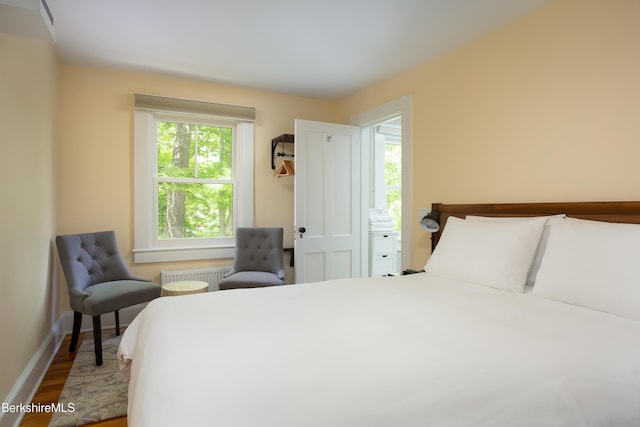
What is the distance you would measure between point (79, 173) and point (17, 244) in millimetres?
1348

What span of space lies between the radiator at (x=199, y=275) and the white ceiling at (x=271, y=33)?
6.32ft

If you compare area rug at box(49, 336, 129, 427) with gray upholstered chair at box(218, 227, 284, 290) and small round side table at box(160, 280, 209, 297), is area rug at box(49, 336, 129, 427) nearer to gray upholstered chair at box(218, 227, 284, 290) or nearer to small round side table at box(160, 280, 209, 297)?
small round side table at box(160, 280, 209, 297)

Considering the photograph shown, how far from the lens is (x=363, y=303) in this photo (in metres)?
1.59

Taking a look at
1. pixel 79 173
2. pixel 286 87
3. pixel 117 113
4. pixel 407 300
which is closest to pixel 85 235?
pixel 79 173

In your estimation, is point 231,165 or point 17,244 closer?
point 17,244

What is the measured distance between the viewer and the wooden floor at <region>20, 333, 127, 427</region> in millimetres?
1854

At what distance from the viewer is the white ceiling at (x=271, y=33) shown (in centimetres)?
216

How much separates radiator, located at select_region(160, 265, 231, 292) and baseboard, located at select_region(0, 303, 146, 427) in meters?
0.40

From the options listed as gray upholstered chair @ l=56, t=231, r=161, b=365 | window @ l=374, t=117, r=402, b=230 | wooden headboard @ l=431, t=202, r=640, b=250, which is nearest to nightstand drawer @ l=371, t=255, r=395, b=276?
window @ l=374, t=117, r=402, b=230

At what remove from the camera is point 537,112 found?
2.17 metres

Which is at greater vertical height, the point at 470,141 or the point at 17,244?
the point at 470,141

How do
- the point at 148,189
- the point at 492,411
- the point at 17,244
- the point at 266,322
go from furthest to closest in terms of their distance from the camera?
the point at 148,189 < the point at 17,244 < the point at 266,322 < the point at 492,411

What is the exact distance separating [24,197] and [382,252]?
10.9 feet

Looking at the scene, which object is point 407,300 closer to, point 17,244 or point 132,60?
point 17,244
